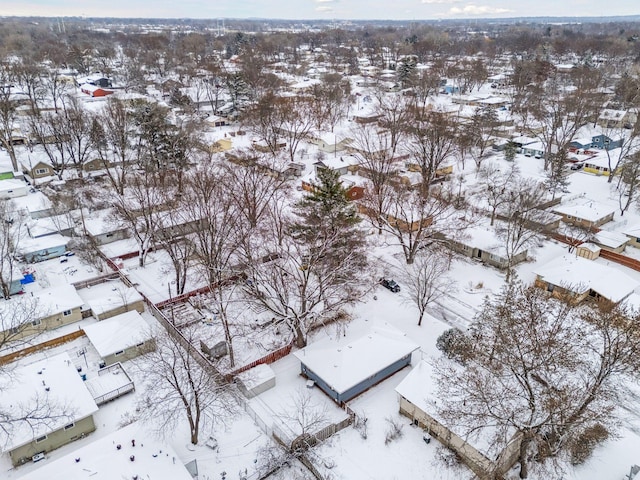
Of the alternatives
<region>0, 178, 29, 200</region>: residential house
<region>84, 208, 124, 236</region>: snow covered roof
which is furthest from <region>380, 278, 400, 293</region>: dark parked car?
<region>0, 178, 29, 200</region>: residential house

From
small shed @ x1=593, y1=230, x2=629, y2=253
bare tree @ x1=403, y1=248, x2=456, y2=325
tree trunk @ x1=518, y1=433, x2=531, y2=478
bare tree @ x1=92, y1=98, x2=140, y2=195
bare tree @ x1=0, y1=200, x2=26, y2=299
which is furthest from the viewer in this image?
bare tree @ x1=92, y1=98, x2=140, y2=195

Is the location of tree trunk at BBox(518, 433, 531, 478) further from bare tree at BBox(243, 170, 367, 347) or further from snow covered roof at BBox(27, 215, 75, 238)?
snow covered roof at BBox(27, 215, 75, 238)

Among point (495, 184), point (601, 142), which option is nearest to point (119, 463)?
point (495, 184)

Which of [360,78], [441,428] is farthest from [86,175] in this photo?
[360,78]

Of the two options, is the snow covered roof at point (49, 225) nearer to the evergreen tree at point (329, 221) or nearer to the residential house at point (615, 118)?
the evergreen tree at point (329, 221)

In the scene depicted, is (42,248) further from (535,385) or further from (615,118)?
(615,118)

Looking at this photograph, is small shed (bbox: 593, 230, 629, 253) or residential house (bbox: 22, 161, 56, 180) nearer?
small shed (bbox: 593, 230, 629, 253)

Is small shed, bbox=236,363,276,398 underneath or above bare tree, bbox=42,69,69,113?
underneath
